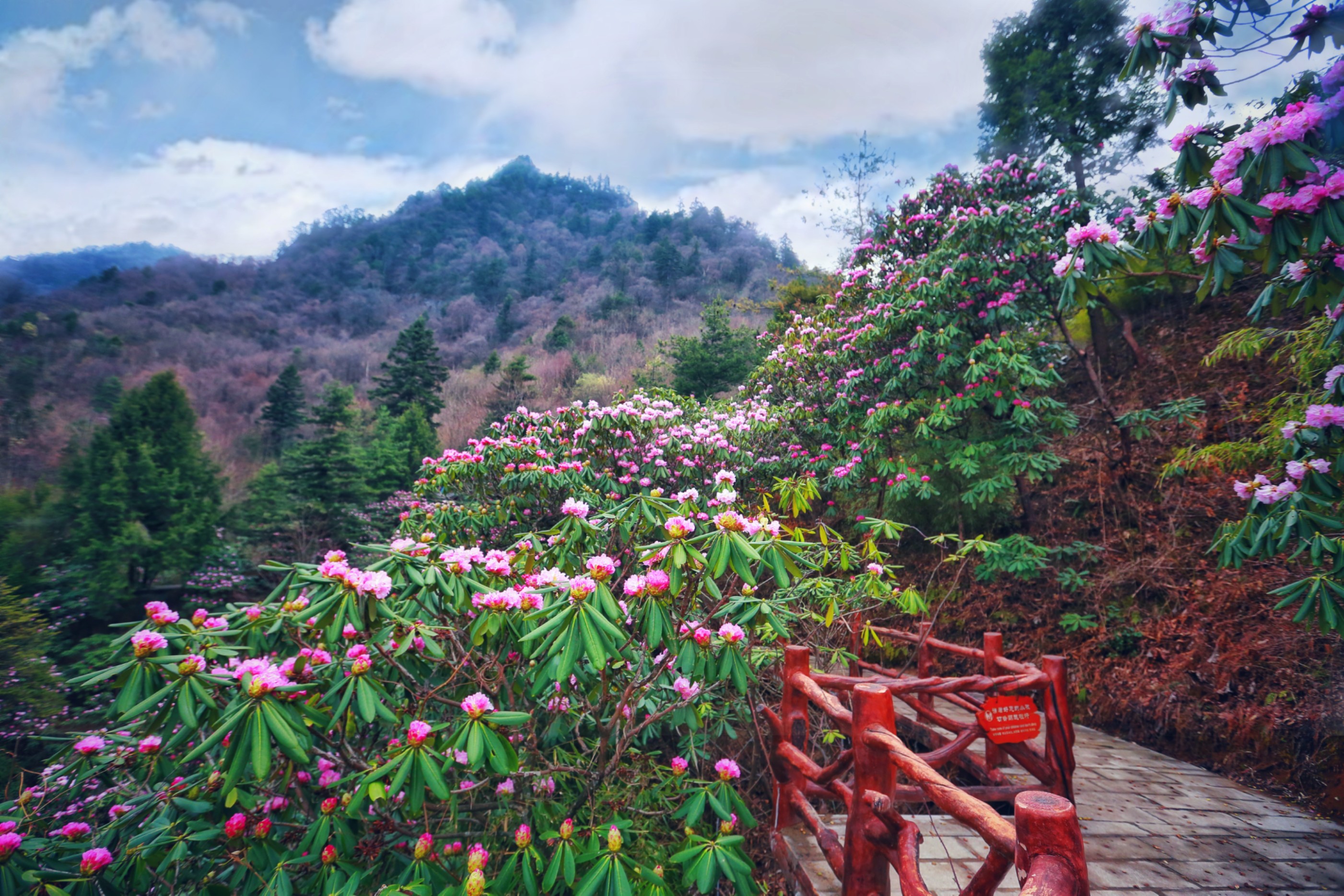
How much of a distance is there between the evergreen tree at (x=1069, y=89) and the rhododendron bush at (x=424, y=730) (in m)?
6.71

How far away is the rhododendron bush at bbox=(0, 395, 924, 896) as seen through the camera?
1221mm

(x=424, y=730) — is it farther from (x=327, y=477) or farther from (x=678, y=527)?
(x=327, y=477)

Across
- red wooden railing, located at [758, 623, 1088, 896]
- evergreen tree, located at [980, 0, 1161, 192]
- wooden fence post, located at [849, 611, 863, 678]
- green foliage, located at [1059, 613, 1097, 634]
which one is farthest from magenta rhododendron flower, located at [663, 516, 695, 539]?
evergreen tree, located at [980, 0, 1161, 192]

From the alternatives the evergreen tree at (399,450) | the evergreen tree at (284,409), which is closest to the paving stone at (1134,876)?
the evergreen tree at (399,450)

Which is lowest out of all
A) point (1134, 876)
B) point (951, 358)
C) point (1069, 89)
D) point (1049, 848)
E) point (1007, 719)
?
point (1134, 876)

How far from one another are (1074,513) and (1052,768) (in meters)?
3.54

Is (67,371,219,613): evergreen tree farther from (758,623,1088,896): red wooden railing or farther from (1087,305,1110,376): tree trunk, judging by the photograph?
(1087,305,1110,376): tree trunk

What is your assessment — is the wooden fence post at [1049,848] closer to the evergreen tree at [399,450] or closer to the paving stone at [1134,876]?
the paving stone at [1134,876]

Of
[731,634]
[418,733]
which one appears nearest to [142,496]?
[418,733]

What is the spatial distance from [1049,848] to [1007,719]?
4.15 feet

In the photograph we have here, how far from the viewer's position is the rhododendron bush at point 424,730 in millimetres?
1221

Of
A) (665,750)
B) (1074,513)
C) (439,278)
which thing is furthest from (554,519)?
(439,278)

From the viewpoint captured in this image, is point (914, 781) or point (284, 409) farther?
point (284, 409)

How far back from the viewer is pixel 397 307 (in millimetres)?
25828
